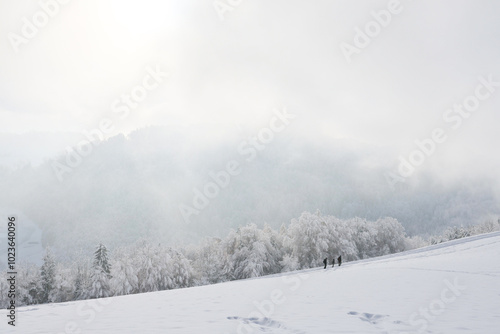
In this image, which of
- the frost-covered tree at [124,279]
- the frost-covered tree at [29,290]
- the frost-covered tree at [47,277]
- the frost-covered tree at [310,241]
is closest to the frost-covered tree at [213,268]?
the frost-covered tree at [124,279]

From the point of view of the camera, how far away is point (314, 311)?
13.8 meters

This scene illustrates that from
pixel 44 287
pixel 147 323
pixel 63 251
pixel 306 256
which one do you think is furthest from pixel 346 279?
pixel 63 251

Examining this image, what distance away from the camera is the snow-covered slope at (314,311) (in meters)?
11.6

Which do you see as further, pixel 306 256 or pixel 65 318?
pixel 306 256

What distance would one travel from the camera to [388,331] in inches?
440

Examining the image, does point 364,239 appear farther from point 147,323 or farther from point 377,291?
point 147,323

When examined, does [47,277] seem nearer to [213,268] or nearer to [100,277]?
[100,277]

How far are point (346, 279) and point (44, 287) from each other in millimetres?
49206

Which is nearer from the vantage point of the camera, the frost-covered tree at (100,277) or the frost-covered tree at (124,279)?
the frost-covered tree at (100,277)

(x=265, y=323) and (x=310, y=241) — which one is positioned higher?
(x=310, y=241)

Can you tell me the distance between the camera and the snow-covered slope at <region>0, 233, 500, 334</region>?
38.0ft

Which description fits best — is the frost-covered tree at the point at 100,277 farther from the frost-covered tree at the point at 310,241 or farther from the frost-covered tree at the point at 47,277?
the frost-covered tree at the point at 310,241

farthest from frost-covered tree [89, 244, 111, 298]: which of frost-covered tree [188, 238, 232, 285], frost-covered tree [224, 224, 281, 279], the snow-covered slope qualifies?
the snow-covered slope

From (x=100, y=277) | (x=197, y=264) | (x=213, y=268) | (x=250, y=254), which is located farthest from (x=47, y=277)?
(x=250, y=254)
